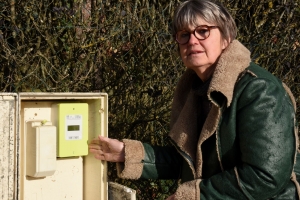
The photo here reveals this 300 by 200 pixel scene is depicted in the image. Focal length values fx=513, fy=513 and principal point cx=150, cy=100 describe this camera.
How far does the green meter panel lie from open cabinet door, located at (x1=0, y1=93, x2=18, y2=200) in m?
0.32

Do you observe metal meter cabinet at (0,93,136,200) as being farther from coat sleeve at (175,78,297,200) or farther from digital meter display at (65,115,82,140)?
coat sleeve at (175,78,297,200)

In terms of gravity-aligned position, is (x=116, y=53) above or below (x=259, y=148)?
above

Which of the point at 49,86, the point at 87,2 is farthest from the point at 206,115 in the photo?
the point at 87,2

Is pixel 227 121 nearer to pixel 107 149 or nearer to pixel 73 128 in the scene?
pixel 107 149

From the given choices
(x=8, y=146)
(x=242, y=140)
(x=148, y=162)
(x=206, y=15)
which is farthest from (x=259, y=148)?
(x=8, y=146)

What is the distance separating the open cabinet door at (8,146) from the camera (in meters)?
2.31

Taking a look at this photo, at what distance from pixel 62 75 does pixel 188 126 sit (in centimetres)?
103

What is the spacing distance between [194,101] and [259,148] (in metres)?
0.54

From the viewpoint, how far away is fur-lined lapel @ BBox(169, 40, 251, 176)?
2.29 metres

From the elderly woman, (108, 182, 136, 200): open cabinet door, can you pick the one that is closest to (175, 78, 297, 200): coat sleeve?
the elderly woman

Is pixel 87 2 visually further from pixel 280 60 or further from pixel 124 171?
pixel 280 60

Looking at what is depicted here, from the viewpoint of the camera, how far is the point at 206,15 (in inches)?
94.5

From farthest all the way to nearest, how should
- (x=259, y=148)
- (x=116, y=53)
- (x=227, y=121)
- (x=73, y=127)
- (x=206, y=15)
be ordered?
1. (x=116, y=53)
2. (x=73, y=127)
3. (x=206, y=15)
4. (x=227, y=121)
5. (x=259, y=148)

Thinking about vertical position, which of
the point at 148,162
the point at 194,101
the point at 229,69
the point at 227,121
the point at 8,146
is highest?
the point at 229,69
